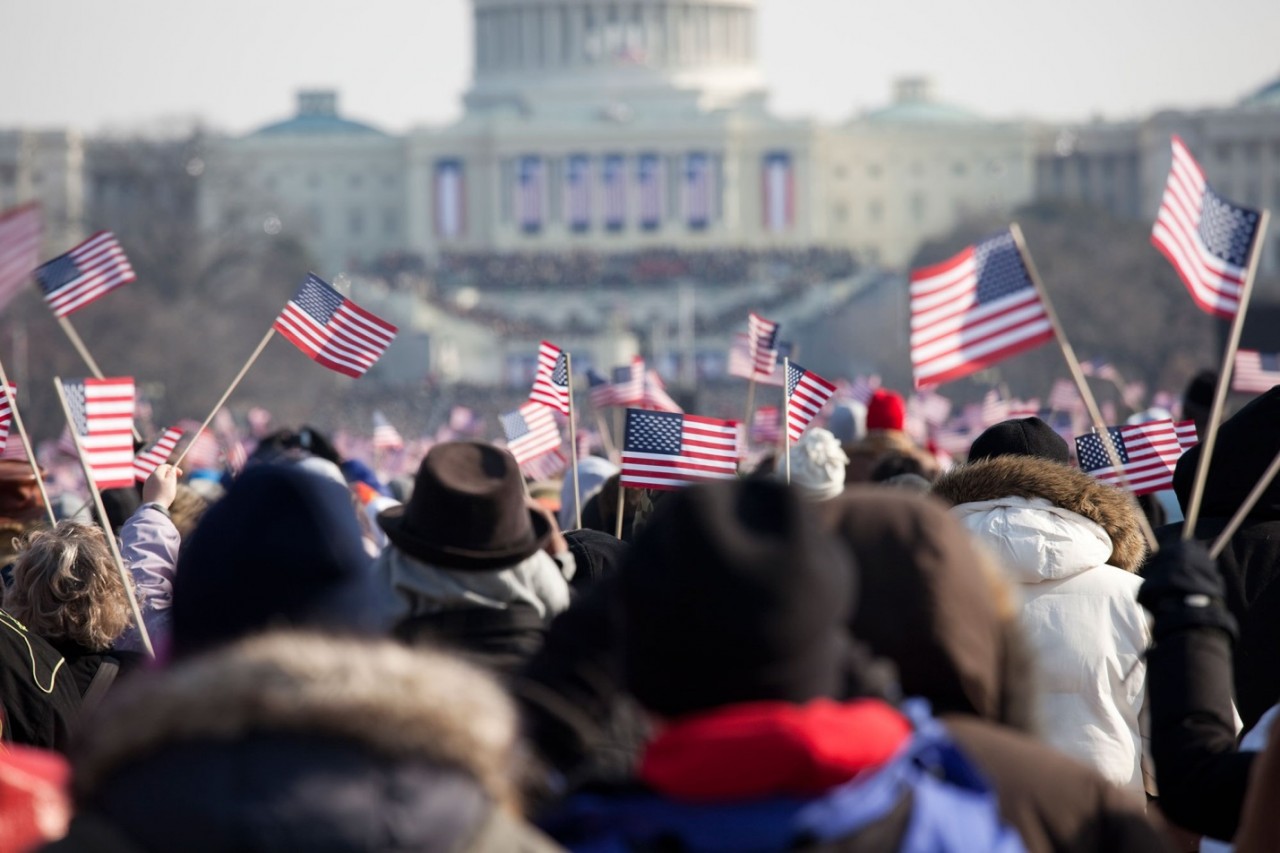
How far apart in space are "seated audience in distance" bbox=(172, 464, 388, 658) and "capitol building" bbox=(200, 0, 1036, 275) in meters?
91.5

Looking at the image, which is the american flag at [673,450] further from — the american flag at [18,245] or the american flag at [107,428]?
the american flag at [18,245]

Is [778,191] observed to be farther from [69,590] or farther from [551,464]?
[69,590]

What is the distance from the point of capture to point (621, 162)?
10212cm

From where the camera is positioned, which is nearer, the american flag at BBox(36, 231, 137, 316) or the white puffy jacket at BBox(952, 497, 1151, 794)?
the white puffy jacket at BBox(952, 497, 1151, 794)

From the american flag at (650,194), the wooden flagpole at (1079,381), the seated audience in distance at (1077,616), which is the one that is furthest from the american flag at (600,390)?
the american flag at (650,194)

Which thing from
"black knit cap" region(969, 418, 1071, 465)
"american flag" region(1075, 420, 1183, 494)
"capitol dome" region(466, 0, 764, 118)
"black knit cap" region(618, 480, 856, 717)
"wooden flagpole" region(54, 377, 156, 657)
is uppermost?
"black knit cap" region(618, 480, 856, 717)

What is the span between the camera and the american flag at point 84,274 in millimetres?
10797

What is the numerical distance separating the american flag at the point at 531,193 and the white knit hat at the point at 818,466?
93865 mm

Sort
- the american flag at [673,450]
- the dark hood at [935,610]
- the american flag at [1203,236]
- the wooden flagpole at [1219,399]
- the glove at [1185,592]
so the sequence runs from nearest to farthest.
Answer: the dark hood at [935,610]
the glove at [1185,592]
the wooden flagpole at [1219,399]
the american flag at [1203,236]
the american flag at [673,450]

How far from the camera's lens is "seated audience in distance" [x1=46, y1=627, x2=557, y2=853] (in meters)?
2.69

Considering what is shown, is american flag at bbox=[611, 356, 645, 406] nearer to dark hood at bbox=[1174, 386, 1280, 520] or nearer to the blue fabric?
dark hood at bbox=[1174, 386, 1280, 520]

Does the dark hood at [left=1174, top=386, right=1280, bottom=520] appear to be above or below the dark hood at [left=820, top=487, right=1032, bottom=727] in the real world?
below

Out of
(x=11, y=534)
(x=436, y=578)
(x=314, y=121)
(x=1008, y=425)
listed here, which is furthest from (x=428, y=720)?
(x=314, y=121)

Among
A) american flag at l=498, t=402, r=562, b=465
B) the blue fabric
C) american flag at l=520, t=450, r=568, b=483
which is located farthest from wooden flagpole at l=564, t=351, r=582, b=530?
american flag at l=520, t=450, r=568, b=483
